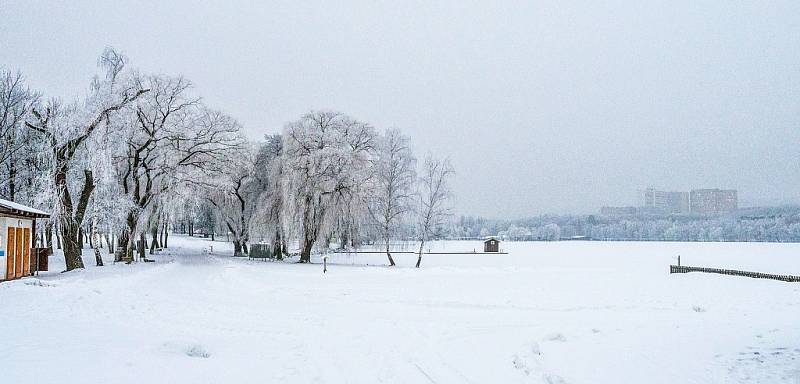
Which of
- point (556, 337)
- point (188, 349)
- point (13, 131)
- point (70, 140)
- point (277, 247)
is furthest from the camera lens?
point (277, 247)

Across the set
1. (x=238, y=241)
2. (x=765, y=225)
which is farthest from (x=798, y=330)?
(x=765, y=225)

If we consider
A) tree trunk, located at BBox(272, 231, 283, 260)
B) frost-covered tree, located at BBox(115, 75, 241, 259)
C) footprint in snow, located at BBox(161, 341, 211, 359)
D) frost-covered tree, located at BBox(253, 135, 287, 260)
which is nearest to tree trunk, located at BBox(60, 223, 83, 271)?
frost-covered tree, located at BBox(115, 75, 241, 259)

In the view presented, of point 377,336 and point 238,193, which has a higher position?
point 238,193

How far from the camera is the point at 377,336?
10.3 m

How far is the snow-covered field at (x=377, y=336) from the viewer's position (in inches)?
274

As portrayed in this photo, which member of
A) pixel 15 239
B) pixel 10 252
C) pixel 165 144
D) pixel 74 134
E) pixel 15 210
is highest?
pixel 165 144

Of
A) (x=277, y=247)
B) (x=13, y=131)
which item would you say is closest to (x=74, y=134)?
(x=13, y=131)

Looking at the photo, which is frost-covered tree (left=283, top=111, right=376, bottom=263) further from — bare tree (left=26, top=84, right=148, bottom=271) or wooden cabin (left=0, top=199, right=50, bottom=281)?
wooden cabin (left=0, top=199, right=50, bottom=281)

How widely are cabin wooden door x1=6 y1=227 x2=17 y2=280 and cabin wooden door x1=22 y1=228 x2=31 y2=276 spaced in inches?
37.2

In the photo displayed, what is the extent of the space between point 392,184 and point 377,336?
2591 centimetres

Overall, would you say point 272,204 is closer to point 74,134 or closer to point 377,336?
point 74,134

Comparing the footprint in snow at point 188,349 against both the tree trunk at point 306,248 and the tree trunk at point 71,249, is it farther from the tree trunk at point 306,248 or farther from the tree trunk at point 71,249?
the tree trunk at point 306,248

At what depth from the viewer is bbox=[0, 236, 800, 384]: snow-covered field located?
696 centimetres

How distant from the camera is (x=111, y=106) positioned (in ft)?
76.7
